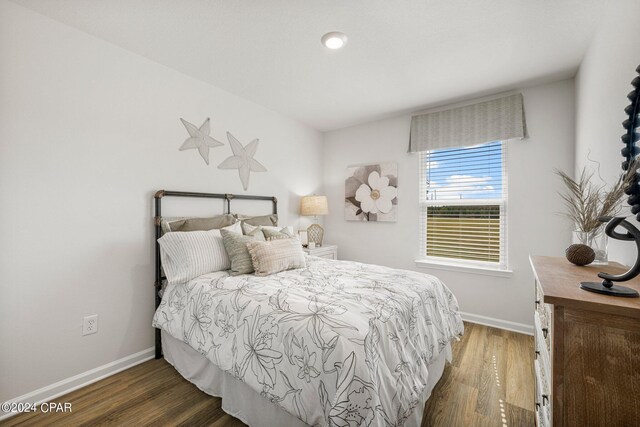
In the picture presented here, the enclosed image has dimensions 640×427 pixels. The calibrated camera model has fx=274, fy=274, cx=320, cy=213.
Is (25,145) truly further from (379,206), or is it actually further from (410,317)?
(379,206)

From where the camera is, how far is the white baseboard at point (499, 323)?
2756 mm

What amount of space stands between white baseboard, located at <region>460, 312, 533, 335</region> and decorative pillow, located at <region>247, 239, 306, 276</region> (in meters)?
2.09

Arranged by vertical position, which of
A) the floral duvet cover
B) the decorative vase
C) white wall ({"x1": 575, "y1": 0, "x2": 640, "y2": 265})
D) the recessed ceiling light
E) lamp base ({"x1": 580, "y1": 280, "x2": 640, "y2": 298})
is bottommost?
the floral duvet cover

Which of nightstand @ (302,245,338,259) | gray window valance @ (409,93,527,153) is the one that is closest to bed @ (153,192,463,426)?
nightstand @ (302,245,338,259)

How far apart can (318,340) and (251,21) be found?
199 cm

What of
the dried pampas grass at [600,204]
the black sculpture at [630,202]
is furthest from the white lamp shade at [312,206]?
the black sculpture at [630,202]

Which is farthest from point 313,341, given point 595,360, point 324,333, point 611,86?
point 611,86

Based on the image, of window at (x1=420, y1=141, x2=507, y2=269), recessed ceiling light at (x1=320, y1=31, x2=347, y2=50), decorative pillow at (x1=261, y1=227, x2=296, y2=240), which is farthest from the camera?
window at (x1=420, y1=141, x2=507, y2=269)

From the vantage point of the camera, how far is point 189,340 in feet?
6.05

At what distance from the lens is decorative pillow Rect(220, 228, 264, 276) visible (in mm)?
2146

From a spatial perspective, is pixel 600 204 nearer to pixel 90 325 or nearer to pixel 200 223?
pixel 200 223

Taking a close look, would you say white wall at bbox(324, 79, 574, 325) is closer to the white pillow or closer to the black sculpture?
the black sculpture

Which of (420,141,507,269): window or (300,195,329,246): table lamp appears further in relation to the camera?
(300,195,329,246): table lamp

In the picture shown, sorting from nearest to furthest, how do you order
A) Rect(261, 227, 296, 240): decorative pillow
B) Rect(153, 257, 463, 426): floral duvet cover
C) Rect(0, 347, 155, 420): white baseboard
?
Rect(153, 257, 463, 426): floral duvet cover < Rect(0, 347, 155, 420): white baseboard < Rect(261, 227, 296, 240): decorative pillow
